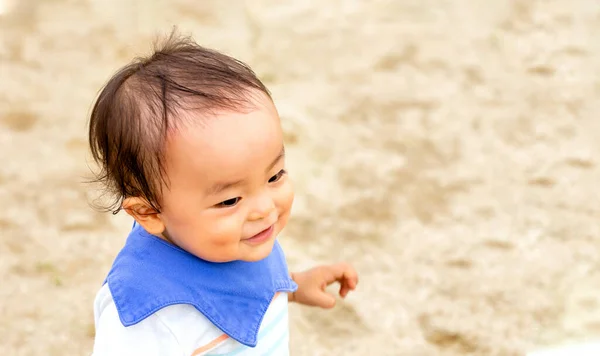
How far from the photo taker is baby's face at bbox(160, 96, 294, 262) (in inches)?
47.0

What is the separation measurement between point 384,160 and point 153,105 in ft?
5.26

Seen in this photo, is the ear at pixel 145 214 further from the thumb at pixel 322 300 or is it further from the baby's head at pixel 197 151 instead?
the thumb at pixel 322 300

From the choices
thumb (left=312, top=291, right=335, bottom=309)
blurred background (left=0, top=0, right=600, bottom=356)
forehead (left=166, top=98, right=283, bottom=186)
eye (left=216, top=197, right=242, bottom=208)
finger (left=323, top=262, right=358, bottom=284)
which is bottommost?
blurred background (left=0, top=0, right=600, bottom=356)

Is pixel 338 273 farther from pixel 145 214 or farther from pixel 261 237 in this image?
pixel 145 214

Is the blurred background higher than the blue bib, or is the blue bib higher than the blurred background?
the blue bib

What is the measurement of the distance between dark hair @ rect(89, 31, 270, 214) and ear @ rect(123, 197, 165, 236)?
0.01 meters

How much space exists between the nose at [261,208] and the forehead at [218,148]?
5cm

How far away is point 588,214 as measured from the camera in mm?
2506

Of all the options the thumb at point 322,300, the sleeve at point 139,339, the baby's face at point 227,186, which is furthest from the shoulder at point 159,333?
the thumb at point 322,300

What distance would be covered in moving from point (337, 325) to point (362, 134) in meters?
0.90

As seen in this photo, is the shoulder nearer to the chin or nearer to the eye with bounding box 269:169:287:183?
the chin

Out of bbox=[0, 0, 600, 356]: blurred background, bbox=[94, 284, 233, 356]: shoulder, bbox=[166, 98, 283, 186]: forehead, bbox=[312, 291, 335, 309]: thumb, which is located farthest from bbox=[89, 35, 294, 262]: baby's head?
bbox=[0, 0, 600, 356]: blurred background

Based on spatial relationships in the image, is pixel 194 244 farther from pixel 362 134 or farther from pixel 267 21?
pixel 267 21

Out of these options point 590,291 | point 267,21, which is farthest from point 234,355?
point 267,21
